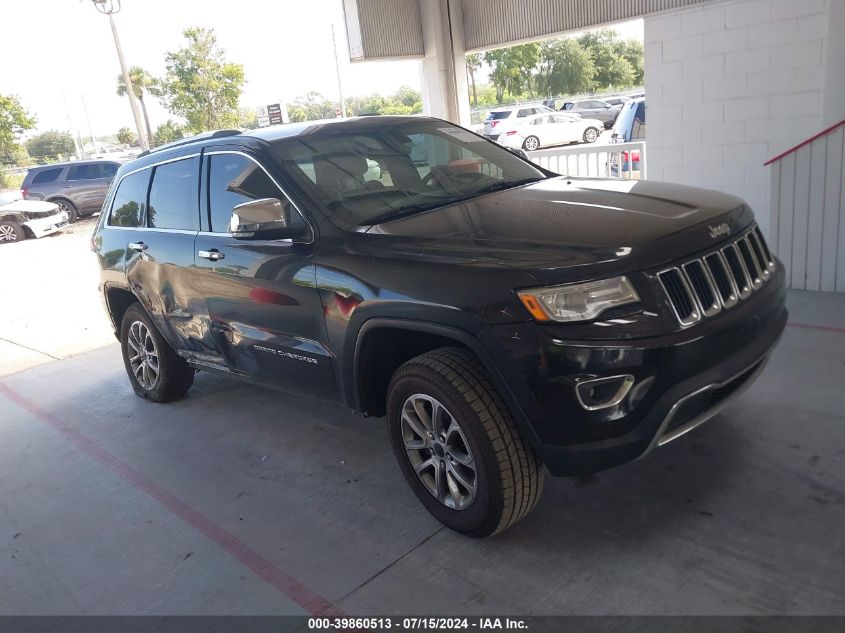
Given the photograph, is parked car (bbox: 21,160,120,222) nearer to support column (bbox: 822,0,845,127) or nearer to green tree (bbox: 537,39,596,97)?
support column (bbox: 822,0,845,127)

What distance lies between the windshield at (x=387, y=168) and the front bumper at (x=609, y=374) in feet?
3.92

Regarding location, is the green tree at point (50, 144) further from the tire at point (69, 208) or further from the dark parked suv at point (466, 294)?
the dark parked suv at point (466, 294)

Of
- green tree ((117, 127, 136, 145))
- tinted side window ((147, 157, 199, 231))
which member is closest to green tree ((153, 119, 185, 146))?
green tree ((117, 127, 136, 145))

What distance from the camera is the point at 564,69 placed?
163ft

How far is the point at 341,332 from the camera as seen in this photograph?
11.0 feet

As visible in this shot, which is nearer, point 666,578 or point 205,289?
point 666,578

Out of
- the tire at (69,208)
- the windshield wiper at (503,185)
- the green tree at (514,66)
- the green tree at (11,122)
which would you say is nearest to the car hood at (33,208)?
the tire at (69,208)

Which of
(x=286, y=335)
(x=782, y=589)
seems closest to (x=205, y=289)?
(x=286, y=335)

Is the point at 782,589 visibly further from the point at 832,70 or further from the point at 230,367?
the point at 832,70

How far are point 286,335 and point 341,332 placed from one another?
500mm

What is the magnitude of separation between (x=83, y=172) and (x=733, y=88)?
18.4 metres

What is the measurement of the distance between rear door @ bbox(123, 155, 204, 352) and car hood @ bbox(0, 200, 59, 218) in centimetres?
1523

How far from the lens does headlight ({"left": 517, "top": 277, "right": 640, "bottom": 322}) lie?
259cm

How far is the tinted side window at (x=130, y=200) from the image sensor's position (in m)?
4.98
